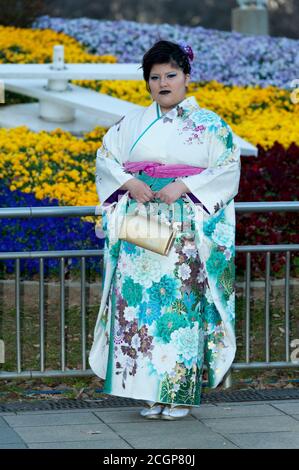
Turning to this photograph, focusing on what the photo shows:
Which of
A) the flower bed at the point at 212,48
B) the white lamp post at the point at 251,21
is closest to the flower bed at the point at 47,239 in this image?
the flower bed at the point at 212,48

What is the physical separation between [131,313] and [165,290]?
0.20 metres

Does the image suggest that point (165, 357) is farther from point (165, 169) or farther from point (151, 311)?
point (165, 169)

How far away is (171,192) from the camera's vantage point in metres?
5.69

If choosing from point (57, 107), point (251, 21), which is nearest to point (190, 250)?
point (57, 107)

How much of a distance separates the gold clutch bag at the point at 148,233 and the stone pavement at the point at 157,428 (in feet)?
2.73

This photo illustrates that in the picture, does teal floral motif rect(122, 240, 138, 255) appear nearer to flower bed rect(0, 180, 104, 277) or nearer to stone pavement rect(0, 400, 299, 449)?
stone pavement rect(0, 400, 299, 449)

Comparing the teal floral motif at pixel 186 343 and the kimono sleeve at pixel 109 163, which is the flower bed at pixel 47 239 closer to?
the kimono sleeve at pixel 109 163

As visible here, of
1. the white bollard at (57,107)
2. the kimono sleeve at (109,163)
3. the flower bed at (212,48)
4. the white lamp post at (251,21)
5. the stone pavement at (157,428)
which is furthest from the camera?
the white lamp post at (251,21)

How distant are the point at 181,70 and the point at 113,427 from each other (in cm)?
170

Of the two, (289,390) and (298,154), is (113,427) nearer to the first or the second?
(289,390)

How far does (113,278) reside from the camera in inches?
234

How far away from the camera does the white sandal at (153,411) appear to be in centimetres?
591

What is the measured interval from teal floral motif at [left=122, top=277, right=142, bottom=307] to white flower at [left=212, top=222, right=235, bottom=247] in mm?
437

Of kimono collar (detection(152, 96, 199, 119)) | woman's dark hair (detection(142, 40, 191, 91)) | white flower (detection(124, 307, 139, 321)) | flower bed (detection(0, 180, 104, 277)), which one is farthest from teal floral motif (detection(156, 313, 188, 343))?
flower bed (detection(0, 180, 104, 277))
